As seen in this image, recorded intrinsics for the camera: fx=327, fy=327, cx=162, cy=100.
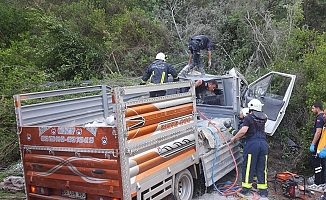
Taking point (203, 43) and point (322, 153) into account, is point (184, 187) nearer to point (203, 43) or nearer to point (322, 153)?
point (322, 153)

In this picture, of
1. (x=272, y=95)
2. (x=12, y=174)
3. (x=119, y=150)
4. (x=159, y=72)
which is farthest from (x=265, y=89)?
(x=12, y=174)

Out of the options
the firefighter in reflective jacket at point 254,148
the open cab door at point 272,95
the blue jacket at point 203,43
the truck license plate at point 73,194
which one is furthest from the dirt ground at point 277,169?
the blue jacket at point 203,43

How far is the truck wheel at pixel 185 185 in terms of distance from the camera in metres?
5.00

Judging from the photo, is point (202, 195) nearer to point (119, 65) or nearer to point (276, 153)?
point (276, 153)

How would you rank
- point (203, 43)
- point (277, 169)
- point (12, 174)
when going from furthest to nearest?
point (203, 43) < point (277, 169) < point (12, 174)

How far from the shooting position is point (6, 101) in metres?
7.26

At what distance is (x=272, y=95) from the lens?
774cm

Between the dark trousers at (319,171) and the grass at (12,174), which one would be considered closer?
the grass at (12,174)

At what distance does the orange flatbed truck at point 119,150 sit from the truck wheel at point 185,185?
0.02 meters

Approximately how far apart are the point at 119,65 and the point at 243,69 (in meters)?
4.75

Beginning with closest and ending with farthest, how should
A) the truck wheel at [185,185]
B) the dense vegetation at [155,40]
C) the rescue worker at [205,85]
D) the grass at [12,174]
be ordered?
the truck wheel at [185,185] < the grass at [12,174] < the rescue worker at [205,85] < the dense vegetation at [155,40]

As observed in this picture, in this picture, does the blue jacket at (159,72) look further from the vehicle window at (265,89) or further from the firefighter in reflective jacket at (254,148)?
the vehicle window at (265,89)

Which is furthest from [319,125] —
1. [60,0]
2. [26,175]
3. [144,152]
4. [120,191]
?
[60,0]

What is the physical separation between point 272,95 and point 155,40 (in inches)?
260
